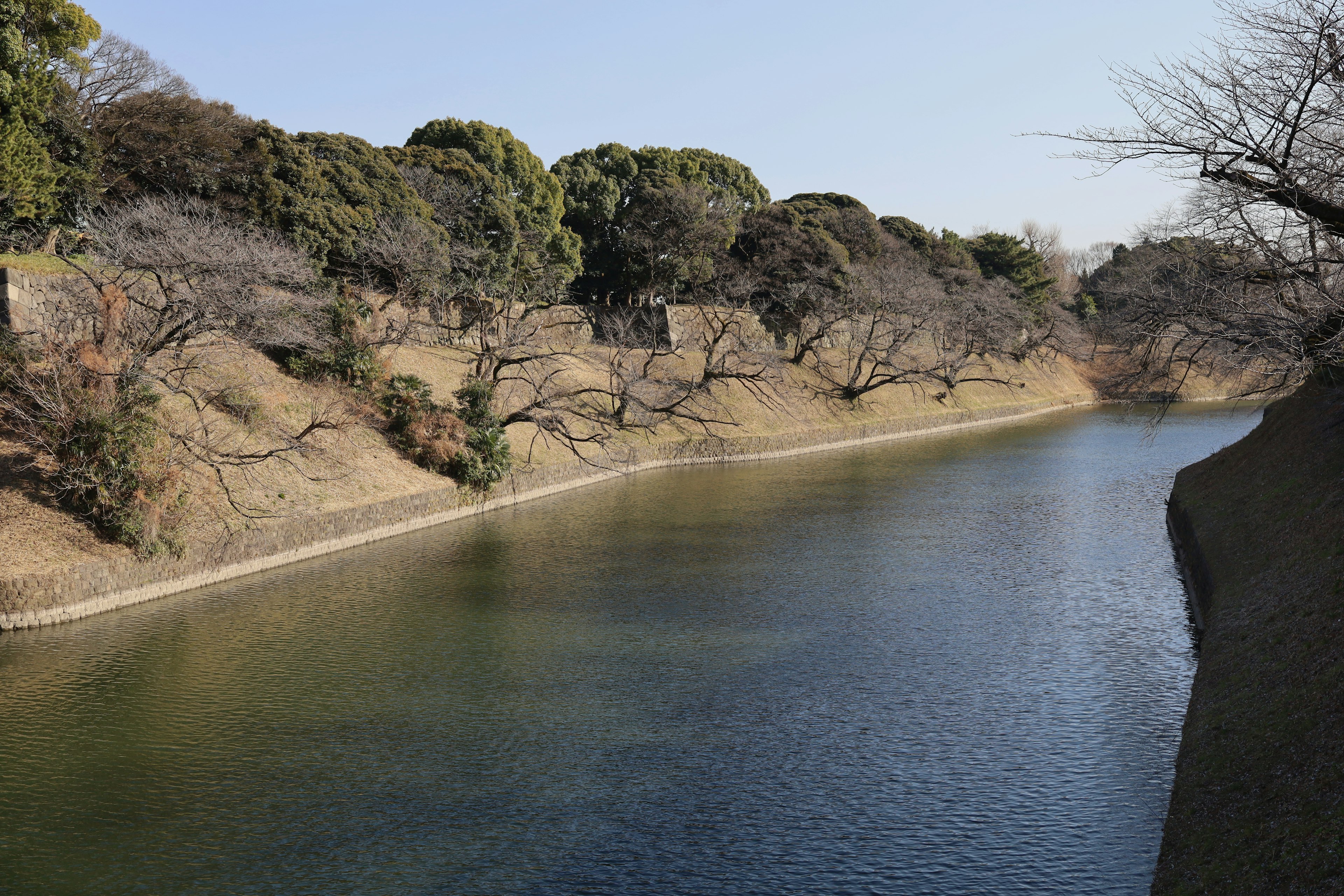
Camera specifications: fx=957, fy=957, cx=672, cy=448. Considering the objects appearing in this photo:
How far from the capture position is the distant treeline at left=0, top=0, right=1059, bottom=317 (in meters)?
27.2

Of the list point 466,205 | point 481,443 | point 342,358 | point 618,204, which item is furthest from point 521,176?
point 481,443

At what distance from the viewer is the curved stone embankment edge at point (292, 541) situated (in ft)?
54.9

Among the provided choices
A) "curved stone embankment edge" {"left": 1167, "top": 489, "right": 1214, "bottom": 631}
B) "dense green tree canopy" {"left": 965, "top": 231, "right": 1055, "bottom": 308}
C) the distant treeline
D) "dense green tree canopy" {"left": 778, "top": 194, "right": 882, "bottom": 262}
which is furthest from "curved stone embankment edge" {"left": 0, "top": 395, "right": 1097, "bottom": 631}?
"dense green tree canopy" {"left": 965, "top": 231, "right": 1055, "bottom": 308}

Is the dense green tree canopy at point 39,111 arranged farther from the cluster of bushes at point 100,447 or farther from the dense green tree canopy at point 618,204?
the dense green tree canopy at point 618,204

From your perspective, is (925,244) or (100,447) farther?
(925,244)

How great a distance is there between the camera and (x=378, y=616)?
18.0 metres

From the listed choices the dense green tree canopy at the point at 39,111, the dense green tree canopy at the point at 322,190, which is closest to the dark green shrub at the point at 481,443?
the dense green tree canopy at the point at 322,190

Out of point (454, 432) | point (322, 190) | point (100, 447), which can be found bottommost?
point (454, 432)

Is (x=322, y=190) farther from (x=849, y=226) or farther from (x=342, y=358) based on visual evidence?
(x=849, y=226)

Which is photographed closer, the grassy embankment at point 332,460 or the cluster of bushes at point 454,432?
the grassy embankment at point 332,460

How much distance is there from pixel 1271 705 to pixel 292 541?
19.1m

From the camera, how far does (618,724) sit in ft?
41.0

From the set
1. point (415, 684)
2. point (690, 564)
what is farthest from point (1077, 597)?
point (415, 684)

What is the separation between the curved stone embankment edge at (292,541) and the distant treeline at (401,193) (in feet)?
30.5
